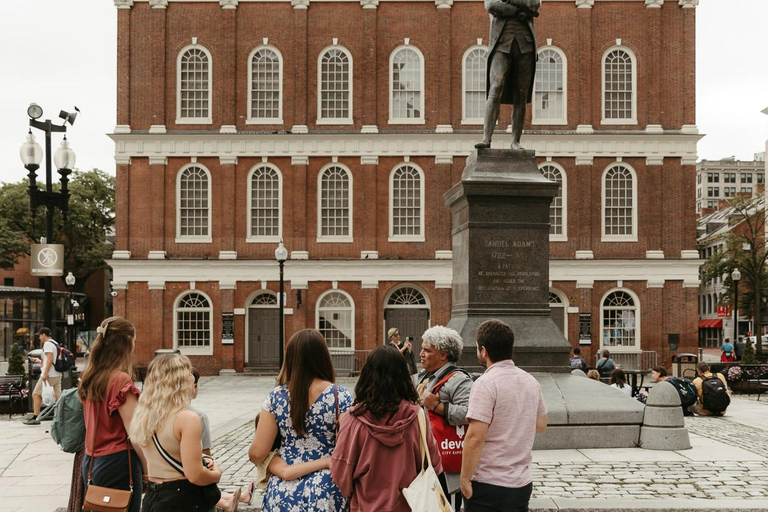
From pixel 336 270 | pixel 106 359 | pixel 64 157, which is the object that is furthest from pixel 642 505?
pixel 336 270

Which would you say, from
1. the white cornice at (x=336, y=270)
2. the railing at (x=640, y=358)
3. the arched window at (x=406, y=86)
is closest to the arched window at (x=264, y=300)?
the white cornice at (x=336, y=270)

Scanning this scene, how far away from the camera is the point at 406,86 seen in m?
36.6

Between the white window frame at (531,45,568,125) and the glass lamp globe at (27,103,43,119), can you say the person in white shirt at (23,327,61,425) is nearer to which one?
the glass lamp globe at (27,103,43,119)

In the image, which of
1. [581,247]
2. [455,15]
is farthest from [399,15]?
[581,247]

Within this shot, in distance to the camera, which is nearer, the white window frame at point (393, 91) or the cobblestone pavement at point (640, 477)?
the cobblestone pavement at point (640, 477)

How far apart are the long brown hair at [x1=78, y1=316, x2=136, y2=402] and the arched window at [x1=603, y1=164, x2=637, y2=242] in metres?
32.6

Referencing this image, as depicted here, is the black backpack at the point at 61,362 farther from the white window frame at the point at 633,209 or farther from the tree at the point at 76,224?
the tree at the point at 76,224

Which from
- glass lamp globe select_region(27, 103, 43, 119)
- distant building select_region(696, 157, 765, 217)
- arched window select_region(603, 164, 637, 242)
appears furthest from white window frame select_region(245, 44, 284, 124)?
distant building select_region(696, 157, 765, 217)

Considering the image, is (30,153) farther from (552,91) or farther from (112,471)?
(552,91)

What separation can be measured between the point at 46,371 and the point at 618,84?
27787mm

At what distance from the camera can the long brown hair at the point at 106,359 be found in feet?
19.1

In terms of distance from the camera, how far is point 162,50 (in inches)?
1428

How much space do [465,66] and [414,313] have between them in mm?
10785

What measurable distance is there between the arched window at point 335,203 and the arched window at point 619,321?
1152 centimetres
